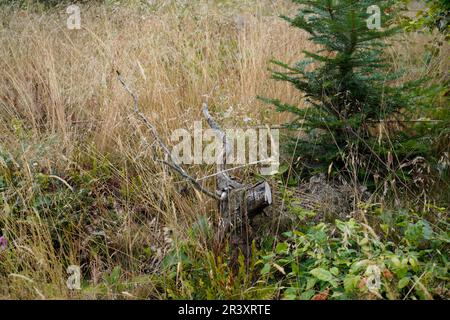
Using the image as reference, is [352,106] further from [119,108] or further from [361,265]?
[119,108]

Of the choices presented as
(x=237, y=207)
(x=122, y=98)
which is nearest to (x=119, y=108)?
(x=122, y=98)

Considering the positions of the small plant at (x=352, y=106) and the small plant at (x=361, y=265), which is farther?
the small plant at (x=352, y=106)

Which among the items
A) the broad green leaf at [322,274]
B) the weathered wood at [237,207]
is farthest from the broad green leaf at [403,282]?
the weathered wood at [237,207]

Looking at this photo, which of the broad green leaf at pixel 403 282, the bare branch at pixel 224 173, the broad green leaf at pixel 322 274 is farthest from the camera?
the bare branch at pixel 224 173

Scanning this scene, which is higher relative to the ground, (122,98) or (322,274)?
(122,98)

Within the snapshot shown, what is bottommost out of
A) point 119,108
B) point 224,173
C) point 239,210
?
point 239,210

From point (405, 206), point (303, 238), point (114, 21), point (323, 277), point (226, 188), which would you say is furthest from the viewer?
point (114, 21)

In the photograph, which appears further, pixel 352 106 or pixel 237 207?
pixel 352 106

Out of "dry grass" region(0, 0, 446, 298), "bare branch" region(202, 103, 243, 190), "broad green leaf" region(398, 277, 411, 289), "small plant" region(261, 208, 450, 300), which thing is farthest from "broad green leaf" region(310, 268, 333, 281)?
"dry grass" region(0, 0, 446, 298)

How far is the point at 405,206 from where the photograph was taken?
9.14 feet

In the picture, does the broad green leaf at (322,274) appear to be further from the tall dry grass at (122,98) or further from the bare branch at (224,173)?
the tall dry grass at (122,98)

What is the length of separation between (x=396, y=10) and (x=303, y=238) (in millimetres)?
2587

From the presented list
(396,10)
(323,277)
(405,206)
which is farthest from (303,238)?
(396,10)

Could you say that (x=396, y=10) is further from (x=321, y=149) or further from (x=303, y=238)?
(x=303, y=238)
